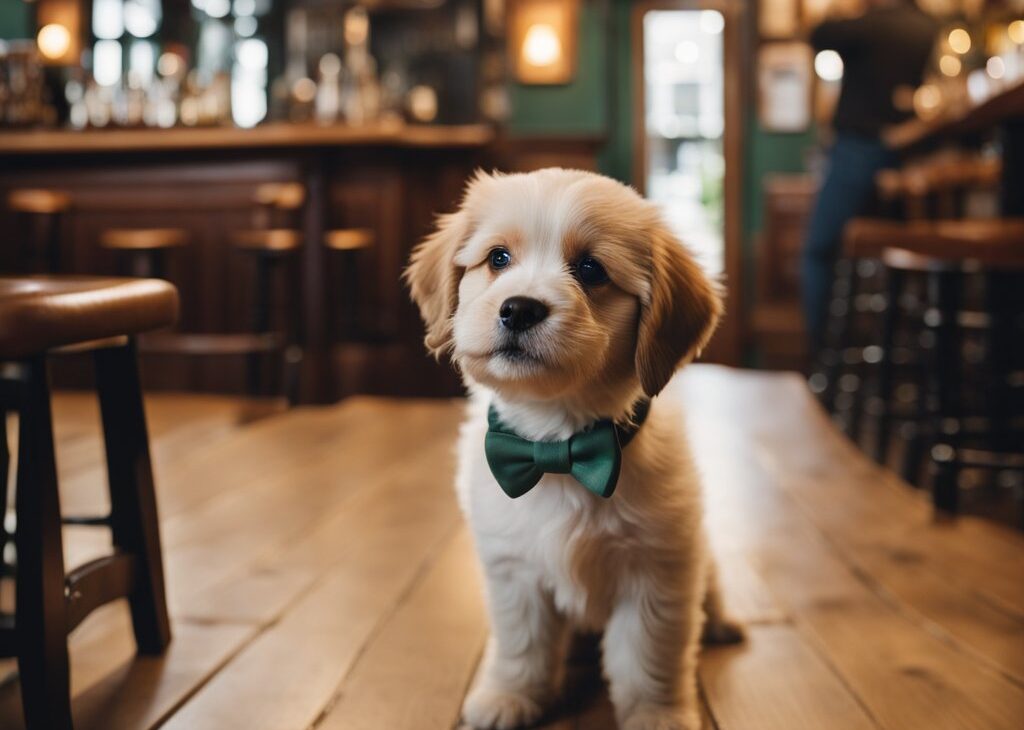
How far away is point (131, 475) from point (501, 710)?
748 mm

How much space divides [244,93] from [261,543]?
8164mm

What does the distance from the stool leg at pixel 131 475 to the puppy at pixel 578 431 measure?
0.58m

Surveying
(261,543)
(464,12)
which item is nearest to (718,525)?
(261,543)

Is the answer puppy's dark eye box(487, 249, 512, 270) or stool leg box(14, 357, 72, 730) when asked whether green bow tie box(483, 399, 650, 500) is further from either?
stool leg box(14, 357, 72, 730)

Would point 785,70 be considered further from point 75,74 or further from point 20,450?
point 20,450

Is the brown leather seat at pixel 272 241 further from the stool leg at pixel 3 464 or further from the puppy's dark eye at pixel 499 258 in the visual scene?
the puppy's dark eye at pixel 499 258

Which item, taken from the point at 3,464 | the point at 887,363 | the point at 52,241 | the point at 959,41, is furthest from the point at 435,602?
the point at 959,41

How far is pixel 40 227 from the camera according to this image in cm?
544

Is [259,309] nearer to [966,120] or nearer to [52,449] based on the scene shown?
[966,120]

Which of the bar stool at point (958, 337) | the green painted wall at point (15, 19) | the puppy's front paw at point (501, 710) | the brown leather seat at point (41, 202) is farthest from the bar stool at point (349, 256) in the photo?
the green painted wall at point (15, 19)

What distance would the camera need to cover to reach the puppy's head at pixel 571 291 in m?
1.29

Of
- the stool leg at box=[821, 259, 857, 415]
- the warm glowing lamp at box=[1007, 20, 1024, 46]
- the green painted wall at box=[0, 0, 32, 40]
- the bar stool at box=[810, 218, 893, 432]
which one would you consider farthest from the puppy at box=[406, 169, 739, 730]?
the green painted wall at box=[0, 0, 32, 40]

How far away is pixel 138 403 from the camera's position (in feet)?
5.81

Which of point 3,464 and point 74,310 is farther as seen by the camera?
point 3,464
